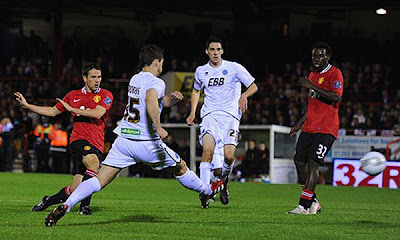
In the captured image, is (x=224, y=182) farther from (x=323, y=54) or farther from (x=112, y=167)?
(x=112, y=167)

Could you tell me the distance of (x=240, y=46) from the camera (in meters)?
35.1

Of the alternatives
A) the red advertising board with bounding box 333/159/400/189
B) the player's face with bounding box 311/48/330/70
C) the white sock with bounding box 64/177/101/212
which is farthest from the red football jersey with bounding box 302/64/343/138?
the red advertising board with bounding box 333/159/400/189

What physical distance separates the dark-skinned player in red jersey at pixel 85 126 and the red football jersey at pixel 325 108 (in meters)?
2.76

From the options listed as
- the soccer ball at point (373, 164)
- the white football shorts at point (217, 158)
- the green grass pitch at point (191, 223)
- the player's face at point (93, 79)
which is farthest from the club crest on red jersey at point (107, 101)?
the soccer ball at point (373, 164)

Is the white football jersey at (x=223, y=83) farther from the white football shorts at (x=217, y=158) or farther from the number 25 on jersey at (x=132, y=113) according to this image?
the number 25 on jersey at (x=132, y=113)

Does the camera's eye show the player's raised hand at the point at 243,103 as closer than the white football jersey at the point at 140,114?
No

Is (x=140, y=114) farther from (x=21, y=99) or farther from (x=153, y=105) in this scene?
(x=21, y=99)

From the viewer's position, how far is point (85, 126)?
400 inches

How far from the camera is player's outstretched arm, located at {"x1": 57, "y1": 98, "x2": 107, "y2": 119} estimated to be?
31.9 feet

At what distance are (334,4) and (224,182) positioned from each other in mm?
23796

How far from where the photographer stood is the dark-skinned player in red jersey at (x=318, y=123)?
1046 cm

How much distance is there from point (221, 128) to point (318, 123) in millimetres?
1718

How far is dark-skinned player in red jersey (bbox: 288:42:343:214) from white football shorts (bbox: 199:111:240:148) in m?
1.32

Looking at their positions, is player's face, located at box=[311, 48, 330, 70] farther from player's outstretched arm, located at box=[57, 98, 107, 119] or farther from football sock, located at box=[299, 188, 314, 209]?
player's outstretched arm, located at box=[57, 98, 107, 119]
